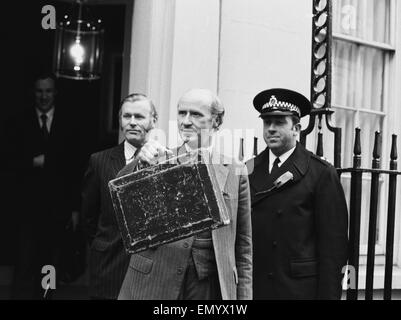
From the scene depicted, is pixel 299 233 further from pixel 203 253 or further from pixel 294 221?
pixel 203 253

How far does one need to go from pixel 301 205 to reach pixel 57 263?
284 cm

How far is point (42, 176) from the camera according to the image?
21.0 feet

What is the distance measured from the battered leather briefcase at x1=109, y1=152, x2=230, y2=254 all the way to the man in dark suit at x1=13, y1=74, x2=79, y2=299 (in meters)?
3.10

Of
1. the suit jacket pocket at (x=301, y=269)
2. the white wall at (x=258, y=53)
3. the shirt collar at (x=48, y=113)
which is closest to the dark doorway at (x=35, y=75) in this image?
the shirt collar at (x=48, y=113)

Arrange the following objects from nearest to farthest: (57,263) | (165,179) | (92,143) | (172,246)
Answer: (165,179) < (172,246) < (57,263) < (92,143)

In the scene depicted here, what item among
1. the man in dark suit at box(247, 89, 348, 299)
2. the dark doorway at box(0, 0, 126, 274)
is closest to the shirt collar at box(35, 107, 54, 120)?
the dark doorway at box(0, 0, 126, 274)

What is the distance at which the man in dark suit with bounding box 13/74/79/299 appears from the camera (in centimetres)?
618

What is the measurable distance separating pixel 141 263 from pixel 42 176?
10.5 feet

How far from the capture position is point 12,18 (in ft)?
27.2

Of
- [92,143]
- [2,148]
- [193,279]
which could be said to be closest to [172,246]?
[193,279]

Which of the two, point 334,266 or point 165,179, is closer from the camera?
point 165,179

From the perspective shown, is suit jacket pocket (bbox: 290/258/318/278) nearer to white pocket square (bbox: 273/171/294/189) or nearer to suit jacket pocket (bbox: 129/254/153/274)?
white pocket square (bbox: 273/171/294/189)
